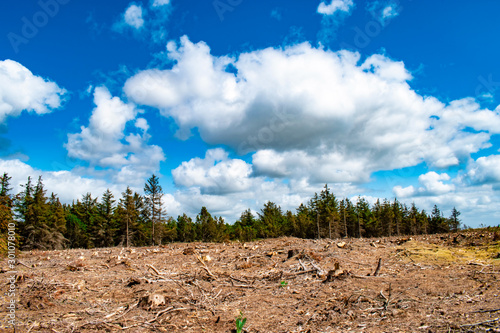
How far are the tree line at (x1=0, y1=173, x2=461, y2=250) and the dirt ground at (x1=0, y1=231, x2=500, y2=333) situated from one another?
22669 millimetres

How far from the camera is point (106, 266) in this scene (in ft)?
38.1

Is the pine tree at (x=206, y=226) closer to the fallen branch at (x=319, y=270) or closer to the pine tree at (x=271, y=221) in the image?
the pine tree at (x=271, y=221)

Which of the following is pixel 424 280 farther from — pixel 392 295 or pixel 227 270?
pixel 227 270

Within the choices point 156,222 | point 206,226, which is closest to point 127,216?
point 156,222

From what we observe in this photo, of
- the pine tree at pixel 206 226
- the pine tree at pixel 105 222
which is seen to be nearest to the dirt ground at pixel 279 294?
the pine tree at pixel 105 222

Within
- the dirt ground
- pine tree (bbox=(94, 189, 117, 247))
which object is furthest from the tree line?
the dirt ground

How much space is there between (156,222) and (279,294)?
4319 centimetres

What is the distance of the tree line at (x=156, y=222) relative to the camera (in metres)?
41.9

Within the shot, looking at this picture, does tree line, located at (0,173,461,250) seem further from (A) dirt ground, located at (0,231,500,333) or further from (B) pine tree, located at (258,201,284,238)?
(A) dirt ground, located at (0,231,500,333)

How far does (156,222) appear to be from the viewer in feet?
155

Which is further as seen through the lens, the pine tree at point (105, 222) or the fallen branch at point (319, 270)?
the pine tree at point (105, 222)

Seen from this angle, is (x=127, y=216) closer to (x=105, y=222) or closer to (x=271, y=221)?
(x=105, y=222)

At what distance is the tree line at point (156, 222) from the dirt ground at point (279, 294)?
2267cm

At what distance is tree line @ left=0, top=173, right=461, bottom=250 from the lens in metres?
41.9
